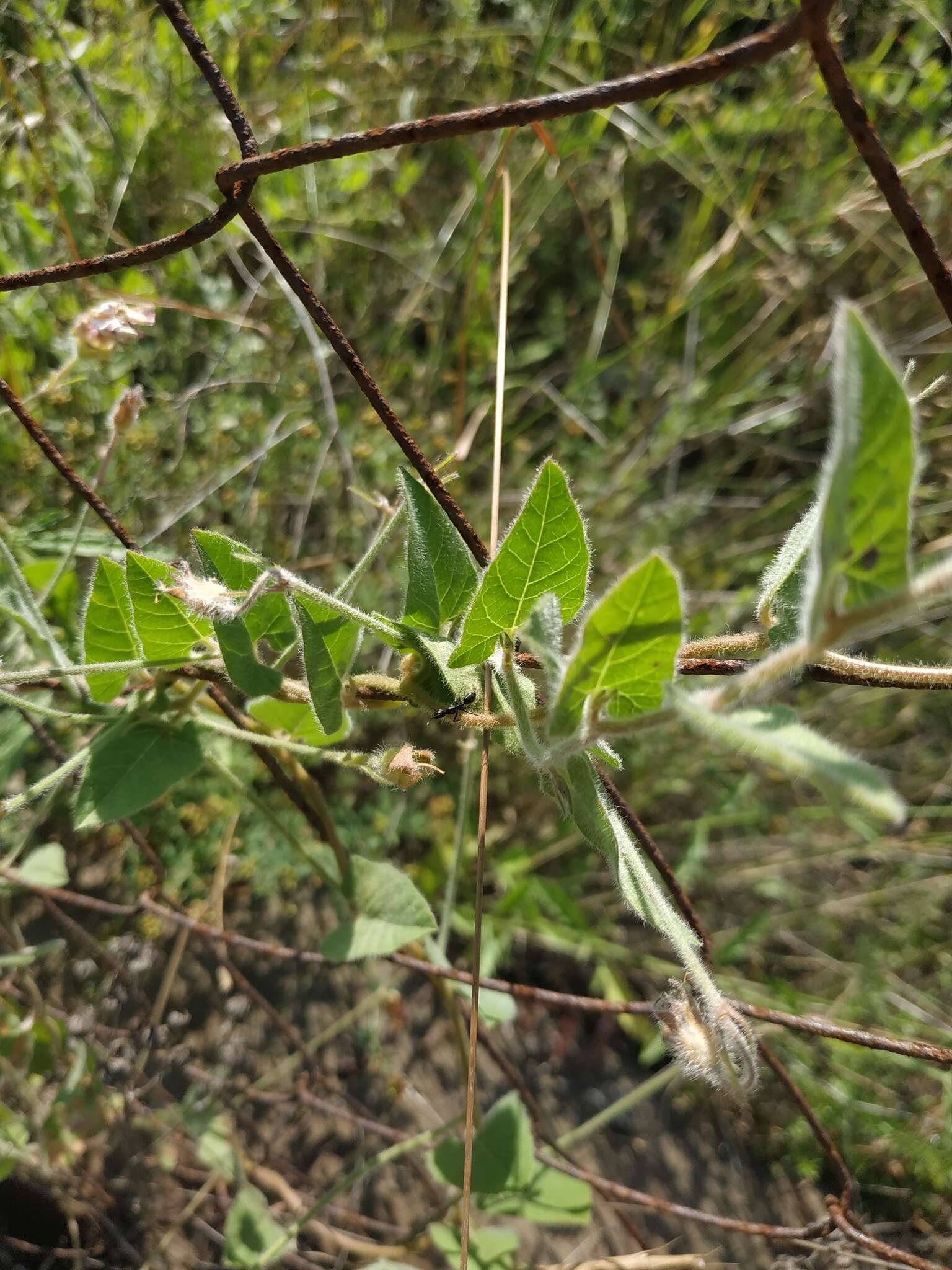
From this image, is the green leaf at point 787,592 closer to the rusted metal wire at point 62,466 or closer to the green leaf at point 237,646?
the green leaf at point 237,646

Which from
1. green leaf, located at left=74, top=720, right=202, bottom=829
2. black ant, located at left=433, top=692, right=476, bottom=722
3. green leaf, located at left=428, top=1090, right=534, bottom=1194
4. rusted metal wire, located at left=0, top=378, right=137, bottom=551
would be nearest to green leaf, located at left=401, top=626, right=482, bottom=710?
black ant, located at left=433, top=692, right=476, bottom=722

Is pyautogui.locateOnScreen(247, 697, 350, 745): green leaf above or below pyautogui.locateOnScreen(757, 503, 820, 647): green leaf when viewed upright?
below

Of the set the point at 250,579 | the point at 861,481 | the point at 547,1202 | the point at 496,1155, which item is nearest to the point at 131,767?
the point at 250,579

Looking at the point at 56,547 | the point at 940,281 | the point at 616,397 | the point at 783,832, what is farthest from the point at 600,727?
the point at 616,397

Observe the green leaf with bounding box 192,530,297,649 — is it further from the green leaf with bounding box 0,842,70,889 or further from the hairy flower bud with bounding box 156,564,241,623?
the green leaf with bounding box 0,842,70,889

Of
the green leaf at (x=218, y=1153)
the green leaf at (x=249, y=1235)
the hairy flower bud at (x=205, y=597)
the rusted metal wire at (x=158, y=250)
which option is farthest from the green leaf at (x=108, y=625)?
the green leaf at (x=218, y=1153)

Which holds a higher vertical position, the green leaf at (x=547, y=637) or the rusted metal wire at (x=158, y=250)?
the rusted metal wire at (x=158, y=250)
